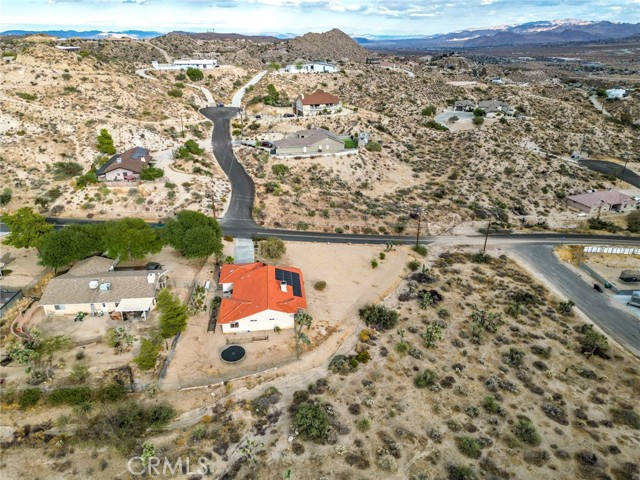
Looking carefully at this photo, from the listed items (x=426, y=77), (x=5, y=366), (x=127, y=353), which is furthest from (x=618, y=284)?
(x=426, y=77)

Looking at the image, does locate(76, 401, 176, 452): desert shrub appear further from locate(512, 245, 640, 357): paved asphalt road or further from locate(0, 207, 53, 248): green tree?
locate(512, 245, 640, 357): paved asphalt road

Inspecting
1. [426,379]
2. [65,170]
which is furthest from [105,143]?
[426,379]

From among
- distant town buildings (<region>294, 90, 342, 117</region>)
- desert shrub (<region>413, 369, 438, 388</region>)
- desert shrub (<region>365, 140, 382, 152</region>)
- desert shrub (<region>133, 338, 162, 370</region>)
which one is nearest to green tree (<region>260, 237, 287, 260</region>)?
desert shrub (<region>133, 338, 162, 370</region>)

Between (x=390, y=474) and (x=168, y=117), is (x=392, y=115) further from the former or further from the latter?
(x=390, y=474)

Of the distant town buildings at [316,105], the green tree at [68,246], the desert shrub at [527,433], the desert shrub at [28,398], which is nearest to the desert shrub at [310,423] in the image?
the desert shrub at [527,433]

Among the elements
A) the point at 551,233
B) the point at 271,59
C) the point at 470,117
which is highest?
the point at 271,59
